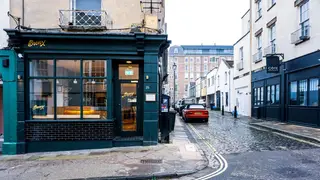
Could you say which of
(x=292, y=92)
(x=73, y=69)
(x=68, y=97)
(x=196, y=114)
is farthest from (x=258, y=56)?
(x=68, y=97)

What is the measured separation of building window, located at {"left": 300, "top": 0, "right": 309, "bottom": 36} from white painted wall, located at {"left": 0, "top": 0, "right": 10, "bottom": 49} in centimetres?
1615

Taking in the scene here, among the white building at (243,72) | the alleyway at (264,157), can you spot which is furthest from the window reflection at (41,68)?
the white building at (243,72)

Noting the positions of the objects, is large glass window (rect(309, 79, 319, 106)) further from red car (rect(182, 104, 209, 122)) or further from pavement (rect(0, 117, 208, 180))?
pavement (rect(0, 117, 208, 180))

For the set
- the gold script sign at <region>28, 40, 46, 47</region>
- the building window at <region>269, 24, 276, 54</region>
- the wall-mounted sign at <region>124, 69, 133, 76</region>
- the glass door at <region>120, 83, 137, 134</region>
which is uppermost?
the building window at <region>269, 24, 276, 54</region>

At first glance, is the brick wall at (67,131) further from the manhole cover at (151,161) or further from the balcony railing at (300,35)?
the balcony railing at (300,35)

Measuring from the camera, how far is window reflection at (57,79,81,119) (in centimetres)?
1014

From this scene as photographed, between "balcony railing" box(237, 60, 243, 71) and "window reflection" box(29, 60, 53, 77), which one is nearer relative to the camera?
"window reflection" box(29, 60, 53, 77)

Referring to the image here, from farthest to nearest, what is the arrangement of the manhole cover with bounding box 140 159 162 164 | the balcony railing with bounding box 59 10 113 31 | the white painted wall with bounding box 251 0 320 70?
the white painted wall with bounding box 251 0 320 70, the balcony railing with bounding box 59 10 113 31, the manhole cover with bounding box 140 159 162 164

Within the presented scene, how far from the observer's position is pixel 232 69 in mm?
34719

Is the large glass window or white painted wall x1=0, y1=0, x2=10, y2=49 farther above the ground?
white painted wall x1=0, y1=0, x2=10, y2=49

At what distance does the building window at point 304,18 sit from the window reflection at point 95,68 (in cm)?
1302

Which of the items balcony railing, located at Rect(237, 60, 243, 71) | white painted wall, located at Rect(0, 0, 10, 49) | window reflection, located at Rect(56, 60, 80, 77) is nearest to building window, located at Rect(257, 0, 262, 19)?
balcony railing, located at Rect(237, 60, 243, 71)

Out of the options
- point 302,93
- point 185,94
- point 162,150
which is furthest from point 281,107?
point 185,94

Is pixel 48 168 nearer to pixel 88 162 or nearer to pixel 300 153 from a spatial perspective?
pixel 88 162
